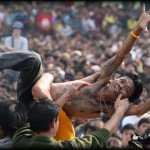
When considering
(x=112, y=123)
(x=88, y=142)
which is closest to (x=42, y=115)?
(x=88, y=142)

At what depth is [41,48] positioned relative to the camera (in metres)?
13.6

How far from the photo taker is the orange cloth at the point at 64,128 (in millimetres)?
4582

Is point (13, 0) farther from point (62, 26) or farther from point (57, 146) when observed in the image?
point (57, 146)

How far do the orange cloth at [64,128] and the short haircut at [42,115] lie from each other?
76 centimetres

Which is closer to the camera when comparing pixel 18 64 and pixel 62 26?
pixel 18 64

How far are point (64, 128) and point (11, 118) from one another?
76cm

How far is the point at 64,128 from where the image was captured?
4.64m

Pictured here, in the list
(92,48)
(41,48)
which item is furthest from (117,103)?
(92,48)

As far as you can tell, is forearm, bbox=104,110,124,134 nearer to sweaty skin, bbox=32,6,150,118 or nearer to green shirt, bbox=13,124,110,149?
green shirt, bbox=13,124,110,149

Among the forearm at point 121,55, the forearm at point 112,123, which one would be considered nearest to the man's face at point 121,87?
the forearm at point 121,55

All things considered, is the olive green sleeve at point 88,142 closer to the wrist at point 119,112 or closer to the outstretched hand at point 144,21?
the wrist at point 119,112

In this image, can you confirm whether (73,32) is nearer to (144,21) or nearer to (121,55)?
(121,55)

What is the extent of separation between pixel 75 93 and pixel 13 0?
16.8 metres

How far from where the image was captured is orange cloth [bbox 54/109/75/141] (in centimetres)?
458
